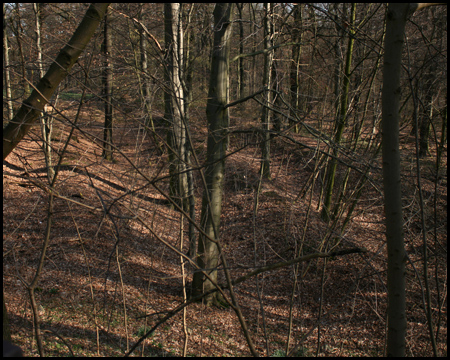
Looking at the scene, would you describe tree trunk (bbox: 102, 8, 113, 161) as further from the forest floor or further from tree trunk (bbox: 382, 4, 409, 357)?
tree trunk (bbox: 382, 4, 409, 357)

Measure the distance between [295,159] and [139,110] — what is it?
11529 millimetres

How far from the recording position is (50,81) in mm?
2438

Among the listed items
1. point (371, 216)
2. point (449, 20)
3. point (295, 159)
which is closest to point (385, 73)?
point (449, 20)

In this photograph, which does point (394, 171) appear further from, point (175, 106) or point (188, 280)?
point (188, 280)

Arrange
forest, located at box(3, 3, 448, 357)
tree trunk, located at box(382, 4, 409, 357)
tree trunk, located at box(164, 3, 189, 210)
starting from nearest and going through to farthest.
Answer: tree trunk, located at box(382, 4, 409, 357) < tree trunk, located at box(164, 3, 189, 210) < forest, located at box(3, 3, 448, 357)

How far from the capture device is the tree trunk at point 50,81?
2359mm

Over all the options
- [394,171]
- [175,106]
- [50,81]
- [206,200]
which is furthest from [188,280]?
[394,171]

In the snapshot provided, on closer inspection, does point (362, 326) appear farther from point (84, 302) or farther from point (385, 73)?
point (385, 73)

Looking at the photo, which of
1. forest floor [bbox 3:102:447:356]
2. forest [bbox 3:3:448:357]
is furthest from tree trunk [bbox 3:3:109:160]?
forest floor [bbox 3:102:447:356]

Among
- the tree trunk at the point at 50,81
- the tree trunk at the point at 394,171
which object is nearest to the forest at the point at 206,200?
the tree trunk at the point at 50,81

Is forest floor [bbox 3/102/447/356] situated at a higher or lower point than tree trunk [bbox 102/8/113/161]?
lower

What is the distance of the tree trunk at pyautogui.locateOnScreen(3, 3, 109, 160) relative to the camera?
7.74 feet

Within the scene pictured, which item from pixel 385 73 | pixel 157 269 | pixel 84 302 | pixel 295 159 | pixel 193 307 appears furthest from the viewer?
pixel 295 159

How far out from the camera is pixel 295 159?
14.5 metres
